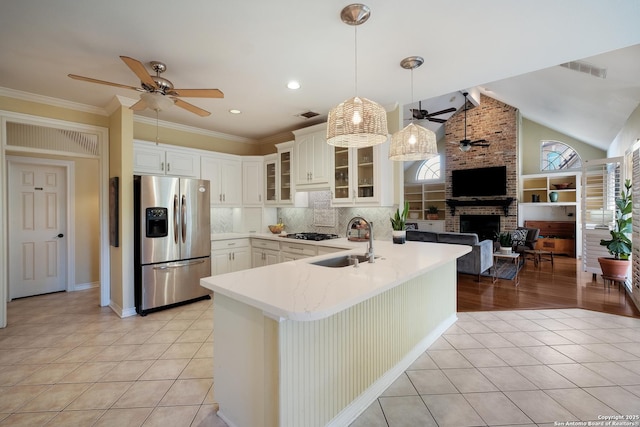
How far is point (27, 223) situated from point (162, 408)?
13.8 ft

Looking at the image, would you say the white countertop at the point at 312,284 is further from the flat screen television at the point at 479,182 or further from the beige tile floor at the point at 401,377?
the flat screen television at the point at 479,182

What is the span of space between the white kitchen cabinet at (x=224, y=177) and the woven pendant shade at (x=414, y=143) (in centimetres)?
314

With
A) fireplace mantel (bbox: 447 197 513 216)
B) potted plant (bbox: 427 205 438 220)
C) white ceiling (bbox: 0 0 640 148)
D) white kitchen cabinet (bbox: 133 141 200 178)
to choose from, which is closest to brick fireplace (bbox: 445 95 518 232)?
→ fireplace mantel (bbox: 447 197 513 216)

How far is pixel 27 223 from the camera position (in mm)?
4191

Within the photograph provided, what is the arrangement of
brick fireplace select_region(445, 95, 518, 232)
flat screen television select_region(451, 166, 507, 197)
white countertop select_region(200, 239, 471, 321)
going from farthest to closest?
flat screen television select_region(451, 166, 507, 197) → brick fireplace select_region(445, 95, 518, 232) → white countertop select_region(200, 239, 471, 321)

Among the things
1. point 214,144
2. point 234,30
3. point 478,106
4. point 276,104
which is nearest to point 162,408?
point 234,30

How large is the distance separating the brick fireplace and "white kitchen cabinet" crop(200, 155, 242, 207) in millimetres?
6583

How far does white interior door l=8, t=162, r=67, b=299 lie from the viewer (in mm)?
4086

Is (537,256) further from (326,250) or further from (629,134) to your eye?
(326,250)

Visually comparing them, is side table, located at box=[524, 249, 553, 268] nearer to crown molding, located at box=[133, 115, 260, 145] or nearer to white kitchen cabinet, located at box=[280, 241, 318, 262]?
white kitchen cabinet, located at box=[280, 241, 318, 262]

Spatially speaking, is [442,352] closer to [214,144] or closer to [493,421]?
[493,421]

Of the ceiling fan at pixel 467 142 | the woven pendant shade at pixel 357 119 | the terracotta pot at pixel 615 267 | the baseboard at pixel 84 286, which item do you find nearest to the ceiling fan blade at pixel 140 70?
the woven pendant shade at pixel 357 119

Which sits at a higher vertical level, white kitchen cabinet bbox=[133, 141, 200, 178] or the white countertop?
white kitchen cabinet bbox=[133, 141, 200, 178]

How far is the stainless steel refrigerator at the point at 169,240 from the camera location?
3.43 meters
